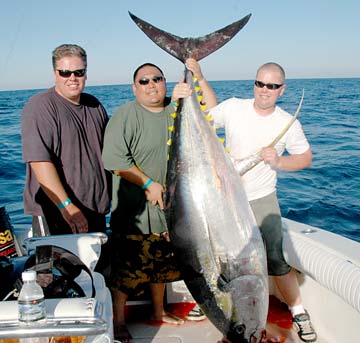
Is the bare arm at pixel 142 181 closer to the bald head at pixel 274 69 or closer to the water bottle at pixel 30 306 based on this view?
the bald head at pixel 274 69

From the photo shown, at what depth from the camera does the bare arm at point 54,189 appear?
2.61 m

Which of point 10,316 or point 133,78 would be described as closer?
point 10,316

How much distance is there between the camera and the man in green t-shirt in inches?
106

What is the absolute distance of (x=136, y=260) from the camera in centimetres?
289

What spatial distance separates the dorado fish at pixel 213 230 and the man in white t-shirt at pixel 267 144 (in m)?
0.40

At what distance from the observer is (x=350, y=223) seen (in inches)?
220

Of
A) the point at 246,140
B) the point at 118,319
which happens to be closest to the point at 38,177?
A: the point at 118,319

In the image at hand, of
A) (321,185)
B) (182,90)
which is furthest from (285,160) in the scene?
(321,185)

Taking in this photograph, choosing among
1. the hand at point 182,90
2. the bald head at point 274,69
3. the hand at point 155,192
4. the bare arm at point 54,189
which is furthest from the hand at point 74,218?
the bald head at point 274,69

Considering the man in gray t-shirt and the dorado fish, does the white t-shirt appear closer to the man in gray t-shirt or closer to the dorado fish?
the dorado fish

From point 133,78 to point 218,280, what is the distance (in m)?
1.29

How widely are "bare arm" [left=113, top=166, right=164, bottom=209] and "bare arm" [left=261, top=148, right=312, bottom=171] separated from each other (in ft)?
2.29

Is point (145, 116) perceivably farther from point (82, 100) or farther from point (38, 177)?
point (38, 177)

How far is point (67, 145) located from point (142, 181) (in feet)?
1.60
